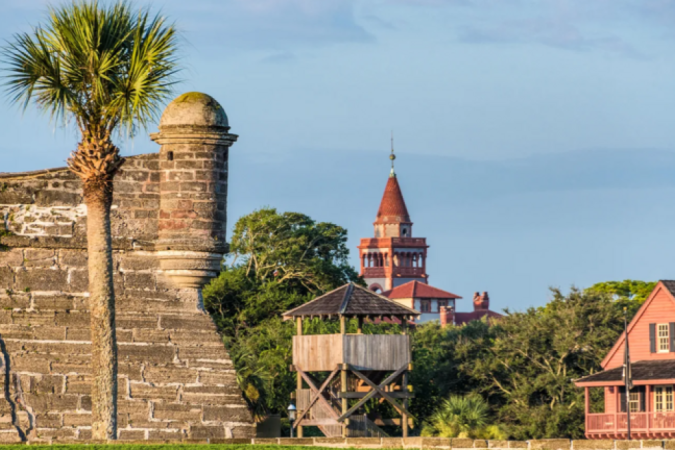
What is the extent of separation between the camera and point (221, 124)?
21078 millimetres

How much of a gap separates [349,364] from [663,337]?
16.4 meters

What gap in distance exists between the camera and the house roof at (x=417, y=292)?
540ft

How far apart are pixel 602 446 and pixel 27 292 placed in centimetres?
898

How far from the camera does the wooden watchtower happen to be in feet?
141

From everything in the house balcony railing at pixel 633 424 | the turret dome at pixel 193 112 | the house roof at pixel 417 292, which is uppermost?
the house roof at pixel 417 292

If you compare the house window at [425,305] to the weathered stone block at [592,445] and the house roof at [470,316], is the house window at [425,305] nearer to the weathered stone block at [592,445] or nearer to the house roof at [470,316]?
the house roof at [470,316]

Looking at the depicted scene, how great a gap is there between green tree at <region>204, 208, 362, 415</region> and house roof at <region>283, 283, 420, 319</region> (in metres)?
3.01

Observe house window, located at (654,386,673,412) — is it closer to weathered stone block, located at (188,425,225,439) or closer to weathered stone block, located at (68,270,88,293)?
weathered stone block, located at (188,425,225,439)

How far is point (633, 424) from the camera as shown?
166ft

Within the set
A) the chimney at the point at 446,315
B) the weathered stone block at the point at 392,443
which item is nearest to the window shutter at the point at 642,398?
the weathered stone block at the point at 392,443

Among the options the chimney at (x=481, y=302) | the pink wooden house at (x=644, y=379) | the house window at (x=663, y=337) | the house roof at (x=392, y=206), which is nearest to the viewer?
the pink wooden house at (x=644, y=379)

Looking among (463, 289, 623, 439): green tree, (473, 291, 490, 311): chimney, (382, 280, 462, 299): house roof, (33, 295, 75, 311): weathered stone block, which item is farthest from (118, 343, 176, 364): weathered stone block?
(473, 291, 490, 311): chimney

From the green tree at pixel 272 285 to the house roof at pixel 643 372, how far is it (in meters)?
11.2

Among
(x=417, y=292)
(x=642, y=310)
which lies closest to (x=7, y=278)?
(x=642, y=310)
